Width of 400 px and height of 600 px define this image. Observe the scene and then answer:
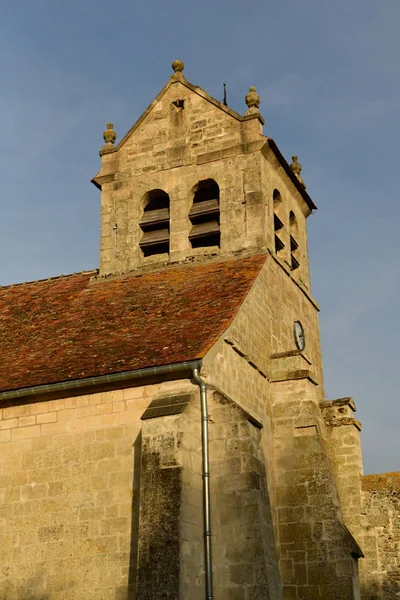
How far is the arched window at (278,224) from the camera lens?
1961 centimetres

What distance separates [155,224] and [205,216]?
3.93 ft

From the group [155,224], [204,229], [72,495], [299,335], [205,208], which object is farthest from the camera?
[155,224]

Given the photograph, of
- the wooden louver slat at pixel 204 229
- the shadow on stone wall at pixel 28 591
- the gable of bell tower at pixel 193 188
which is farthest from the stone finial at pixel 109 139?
the shadow on stone wall at pixel 28 591

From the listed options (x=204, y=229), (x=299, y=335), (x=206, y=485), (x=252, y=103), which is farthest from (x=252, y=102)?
(x=206, y=485)

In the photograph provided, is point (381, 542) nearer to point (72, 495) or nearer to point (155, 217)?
point (72, 495)

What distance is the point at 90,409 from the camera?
13953 millimetres

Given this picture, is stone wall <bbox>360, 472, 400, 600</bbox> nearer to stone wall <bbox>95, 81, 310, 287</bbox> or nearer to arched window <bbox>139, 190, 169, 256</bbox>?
stone wall <bbox>95, 81, 310, 287</bbox>

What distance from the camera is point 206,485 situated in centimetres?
1253

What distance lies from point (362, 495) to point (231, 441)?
4.82 metres

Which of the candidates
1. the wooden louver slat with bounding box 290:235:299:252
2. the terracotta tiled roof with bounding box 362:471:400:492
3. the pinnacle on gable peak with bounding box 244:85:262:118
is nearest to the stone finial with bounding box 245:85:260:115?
the pinnacle on gable peak with bounding box 244:85:262:118

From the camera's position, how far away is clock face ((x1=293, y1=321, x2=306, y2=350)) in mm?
18656

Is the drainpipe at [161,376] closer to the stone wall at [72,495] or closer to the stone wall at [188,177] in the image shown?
the stone wall at [72,495]

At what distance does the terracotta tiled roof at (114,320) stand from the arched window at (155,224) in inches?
39.6

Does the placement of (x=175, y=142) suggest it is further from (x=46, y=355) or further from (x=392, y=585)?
(x=392, y=585)
